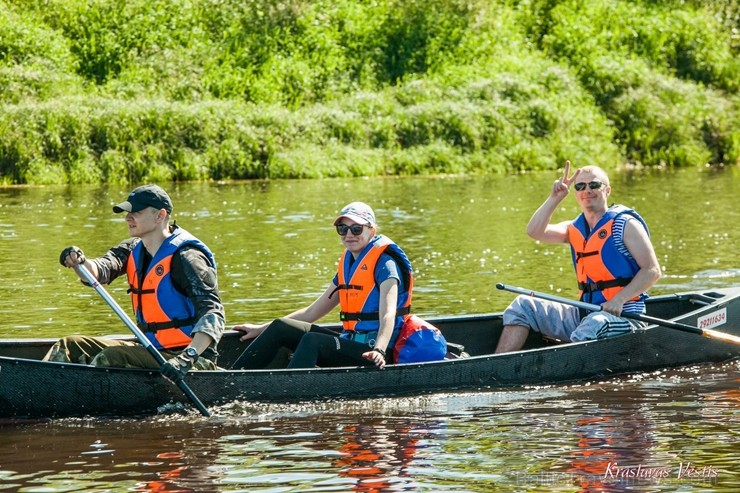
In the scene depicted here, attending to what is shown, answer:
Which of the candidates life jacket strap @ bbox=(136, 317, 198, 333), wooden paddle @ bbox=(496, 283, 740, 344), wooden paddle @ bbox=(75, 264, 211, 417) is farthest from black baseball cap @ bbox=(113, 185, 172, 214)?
wooden paddle @ bbox=(496, 283, 740, 344)

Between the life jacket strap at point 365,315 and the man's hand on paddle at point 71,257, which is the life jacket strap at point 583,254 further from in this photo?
the man's hand on paddle at point 71,257

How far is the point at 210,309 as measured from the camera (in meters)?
7.70

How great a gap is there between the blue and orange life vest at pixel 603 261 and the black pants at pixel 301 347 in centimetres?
185

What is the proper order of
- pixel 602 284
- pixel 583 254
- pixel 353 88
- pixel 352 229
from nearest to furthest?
pixel 352 229
pixel 602 284
pixel 583 254
pixel 353 88

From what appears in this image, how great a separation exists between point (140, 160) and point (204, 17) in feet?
25.8

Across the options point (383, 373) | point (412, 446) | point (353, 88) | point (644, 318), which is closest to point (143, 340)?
point (383, 373)

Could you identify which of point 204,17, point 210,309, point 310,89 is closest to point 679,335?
point 210,309

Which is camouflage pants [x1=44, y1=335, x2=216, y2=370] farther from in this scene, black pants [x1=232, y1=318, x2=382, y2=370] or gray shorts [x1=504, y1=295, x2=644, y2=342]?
gray shorts [x1=504, y1=295, x2=644, y2=342]

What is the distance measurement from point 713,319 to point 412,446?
3425 mm

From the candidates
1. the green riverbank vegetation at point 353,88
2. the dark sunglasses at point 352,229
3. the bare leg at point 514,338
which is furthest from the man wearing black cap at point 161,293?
the green riverbank vegetation at point 353,88

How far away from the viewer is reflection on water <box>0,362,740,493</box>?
660 centimetres

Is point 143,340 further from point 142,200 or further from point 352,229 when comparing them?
point 352,229

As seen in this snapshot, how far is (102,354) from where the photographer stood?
7910mm

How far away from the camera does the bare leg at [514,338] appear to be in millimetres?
9609
